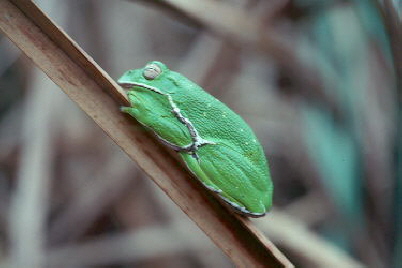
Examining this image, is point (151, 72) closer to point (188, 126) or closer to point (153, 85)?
point (153, 85)

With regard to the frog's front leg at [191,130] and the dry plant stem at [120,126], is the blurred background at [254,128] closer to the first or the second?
the frog's front leg at [191,130]

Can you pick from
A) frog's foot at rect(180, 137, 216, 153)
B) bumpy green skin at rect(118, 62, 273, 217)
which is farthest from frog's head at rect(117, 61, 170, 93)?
frog's foot at rect(180, 137, 216, 153)

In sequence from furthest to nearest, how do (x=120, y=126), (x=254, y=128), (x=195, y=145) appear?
(x=254, y=128), (x=195, y=145), (x=120, y=126)

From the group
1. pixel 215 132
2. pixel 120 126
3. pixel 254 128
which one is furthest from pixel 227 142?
pixel 254 128

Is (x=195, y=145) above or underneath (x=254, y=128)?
above

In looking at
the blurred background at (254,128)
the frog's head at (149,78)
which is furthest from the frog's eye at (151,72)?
the blurred background at (254,128)

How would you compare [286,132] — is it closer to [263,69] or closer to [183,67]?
[263,69]
